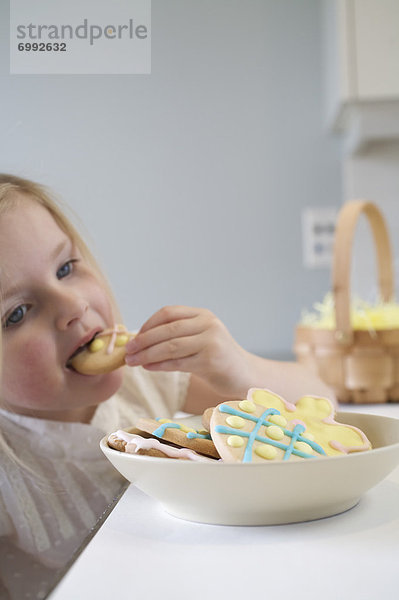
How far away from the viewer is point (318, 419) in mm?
474

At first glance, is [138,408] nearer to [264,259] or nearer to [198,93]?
[198,93]

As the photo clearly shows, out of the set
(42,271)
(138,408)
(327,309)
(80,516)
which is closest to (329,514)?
(80,516)

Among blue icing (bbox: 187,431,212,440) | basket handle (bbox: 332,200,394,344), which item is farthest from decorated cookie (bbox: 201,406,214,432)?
basket handle (bbox: 332,200,394,344)

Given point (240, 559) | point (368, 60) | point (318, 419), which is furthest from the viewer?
point (368, 60)

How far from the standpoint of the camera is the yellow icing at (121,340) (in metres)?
0.70

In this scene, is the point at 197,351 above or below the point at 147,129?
below

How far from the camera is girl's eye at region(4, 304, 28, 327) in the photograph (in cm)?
62

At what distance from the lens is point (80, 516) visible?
0.46m

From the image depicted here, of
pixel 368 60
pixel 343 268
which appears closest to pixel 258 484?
pixel 343 268

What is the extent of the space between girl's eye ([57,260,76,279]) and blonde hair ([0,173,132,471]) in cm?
2

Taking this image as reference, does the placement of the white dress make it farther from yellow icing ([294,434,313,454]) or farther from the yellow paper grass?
the yellow paper grass

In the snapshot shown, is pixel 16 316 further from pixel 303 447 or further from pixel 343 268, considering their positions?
pixel 343 268

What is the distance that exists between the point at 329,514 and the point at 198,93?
1.42 feet

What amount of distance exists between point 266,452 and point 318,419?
93 millimetres
